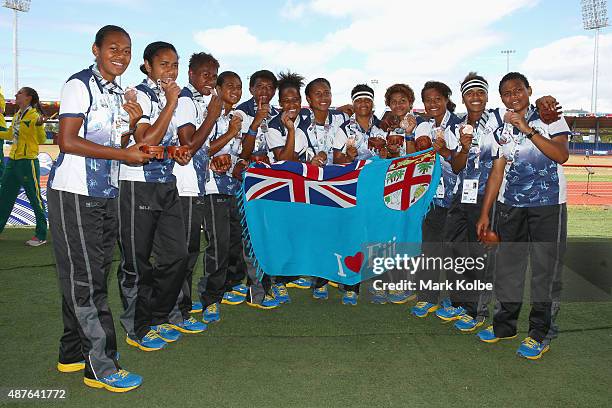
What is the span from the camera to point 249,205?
5066 mm

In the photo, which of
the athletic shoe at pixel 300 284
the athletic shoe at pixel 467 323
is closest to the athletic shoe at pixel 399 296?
the athletic shoe at pixel 467 323

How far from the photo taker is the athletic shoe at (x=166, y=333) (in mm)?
4234

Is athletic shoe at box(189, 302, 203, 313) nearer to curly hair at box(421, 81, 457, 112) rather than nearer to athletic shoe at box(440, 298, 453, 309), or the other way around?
athletic shoe at box(440, 298, 453, 309)

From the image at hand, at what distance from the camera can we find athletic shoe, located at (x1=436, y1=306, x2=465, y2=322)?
4875 mm

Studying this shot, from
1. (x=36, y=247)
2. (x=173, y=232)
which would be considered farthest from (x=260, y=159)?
(x=36, y=247)

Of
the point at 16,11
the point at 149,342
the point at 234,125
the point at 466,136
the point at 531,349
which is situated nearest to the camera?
the point at 531,349

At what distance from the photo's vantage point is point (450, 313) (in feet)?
16.1

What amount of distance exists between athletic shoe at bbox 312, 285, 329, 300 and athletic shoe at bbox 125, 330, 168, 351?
6.30 ft

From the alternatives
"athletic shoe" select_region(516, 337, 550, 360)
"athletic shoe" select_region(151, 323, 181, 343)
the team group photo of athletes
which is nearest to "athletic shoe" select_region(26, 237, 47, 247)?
the team group photo of athletes

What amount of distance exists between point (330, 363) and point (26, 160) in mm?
6138

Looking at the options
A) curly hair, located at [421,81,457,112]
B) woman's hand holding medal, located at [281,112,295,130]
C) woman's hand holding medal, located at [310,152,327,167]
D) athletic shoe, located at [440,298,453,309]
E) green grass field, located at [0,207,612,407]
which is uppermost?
curly hair, located at [421,81,457,112]

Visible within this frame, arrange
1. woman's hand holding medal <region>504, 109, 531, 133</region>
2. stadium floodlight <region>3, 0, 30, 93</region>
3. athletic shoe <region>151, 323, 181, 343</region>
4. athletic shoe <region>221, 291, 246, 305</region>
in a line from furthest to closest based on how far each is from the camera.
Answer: stadium floodlight <region>3, 0, 30, 93</region> < athletic shoe <region>221, 291, 246, 305</region> < athletic shoe <region>151, 323, 181, 343</region> < woman's hand holding medal <region>504, 109, 531, 133</region>

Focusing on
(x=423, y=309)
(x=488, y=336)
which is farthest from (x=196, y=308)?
(x=488, y=336)

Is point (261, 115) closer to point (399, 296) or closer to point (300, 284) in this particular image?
point (300, 284)
